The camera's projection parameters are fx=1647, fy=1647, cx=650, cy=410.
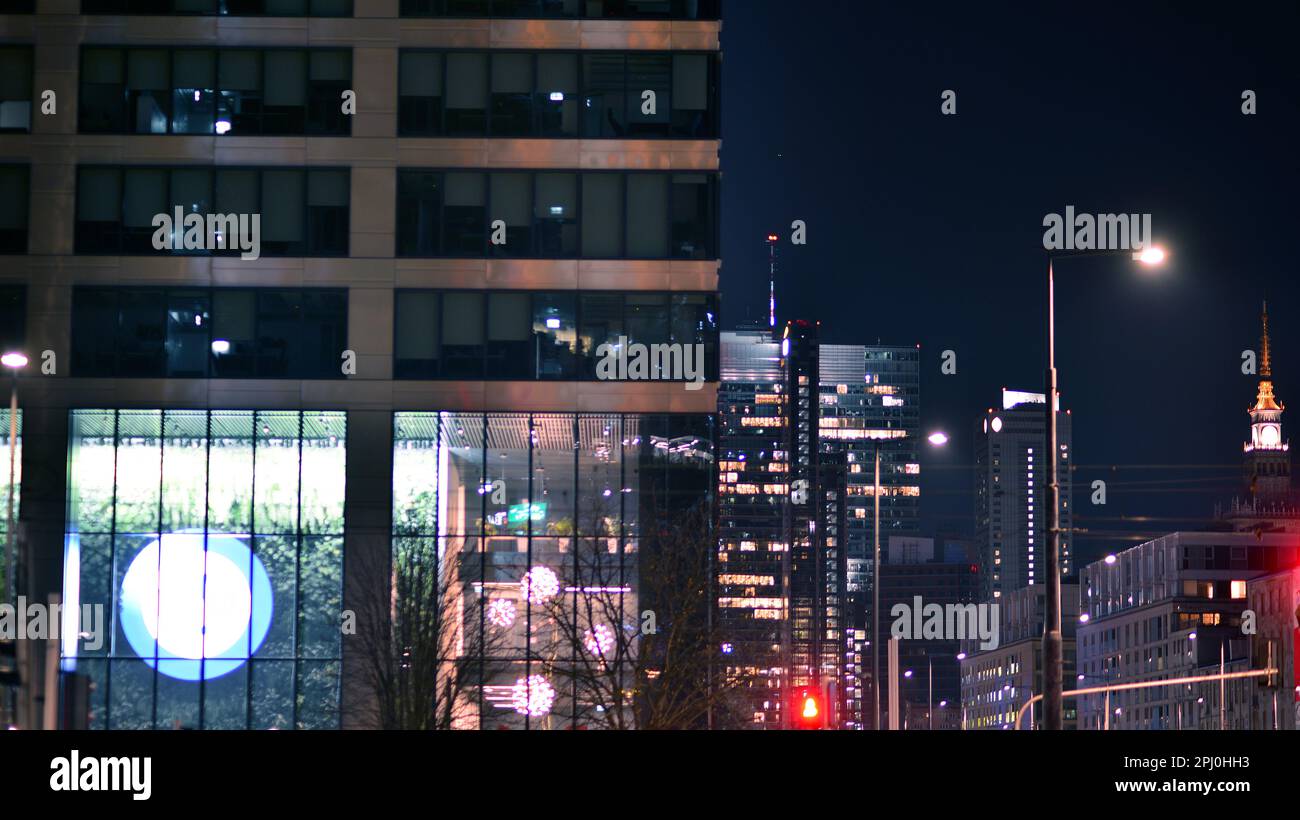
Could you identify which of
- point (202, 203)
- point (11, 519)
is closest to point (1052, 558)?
point (11, 519)

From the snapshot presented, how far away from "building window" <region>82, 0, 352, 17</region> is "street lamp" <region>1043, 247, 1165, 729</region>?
108 ft

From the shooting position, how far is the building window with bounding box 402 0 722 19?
55.3 meters

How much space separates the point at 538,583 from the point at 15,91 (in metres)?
23.9

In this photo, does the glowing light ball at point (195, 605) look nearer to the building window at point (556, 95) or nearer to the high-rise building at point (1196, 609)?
the building window at point (556, 95)

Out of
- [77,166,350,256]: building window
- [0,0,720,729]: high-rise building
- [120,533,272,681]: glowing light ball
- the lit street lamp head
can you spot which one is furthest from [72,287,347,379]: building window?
the lit street lamp head

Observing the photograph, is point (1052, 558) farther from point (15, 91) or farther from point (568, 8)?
point (15, 91)

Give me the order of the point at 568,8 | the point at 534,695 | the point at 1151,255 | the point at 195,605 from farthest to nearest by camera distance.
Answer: the point at 568,8
the point at 195,605
the point at 534,695
the point at 1151,255

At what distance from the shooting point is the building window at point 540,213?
55.0m

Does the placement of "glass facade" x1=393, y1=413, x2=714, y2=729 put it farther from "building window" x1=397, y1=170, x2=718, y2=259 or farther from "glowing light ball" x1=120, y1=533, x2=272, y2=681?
"building window" x1=397, y1=170, x2=718, y2=259

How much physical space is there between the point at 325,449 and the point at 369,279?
19.4ft

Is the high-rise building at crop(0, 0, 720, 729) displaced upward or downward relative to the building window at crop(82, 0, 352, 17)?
downward

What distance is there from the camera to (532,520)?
2100 inches

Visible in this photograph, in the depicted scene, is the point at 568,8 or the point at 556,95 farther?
the point at 568,8
